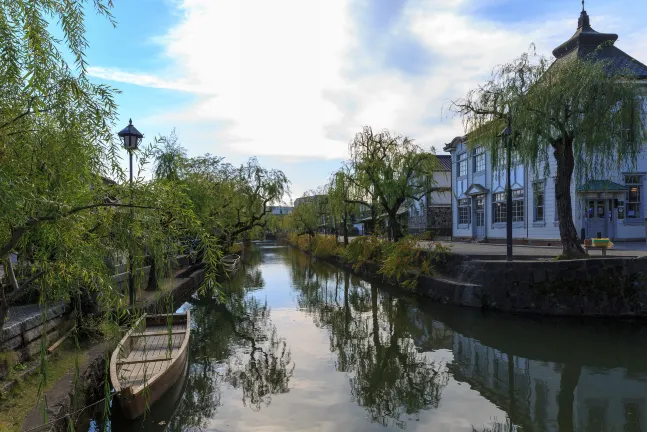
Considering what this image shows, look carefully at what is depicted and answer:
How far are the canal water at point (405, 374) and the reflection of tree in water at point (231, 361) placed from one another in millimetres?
29

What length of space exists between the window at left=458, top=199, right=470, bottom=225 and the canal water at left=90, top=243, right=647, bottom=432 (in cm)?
1809

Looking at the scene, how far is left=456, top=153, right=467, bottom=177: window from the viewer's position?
103 ft

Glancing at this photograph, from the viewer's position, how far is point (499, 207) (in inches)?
1048


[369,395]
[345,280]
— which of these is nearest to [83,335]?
[369,395]

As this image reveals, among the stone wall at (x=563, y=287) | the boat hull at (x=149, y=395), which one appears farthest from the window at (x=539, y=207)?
the boat hull at (x=149, y=395)

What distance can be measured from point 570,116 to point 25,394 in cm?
1308

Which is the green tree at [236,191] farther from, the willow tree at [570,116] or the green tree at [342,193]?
the willow tree at [570,116]

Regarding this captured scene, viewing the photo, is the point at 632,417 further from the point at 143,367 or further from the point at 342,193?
the point at 342,193

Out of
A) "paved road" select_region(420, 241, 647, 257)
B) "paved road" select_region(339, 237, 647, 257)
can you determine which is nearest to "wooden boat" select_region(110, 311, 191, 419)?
"paved road" select_region(339, 237, 647, 257)

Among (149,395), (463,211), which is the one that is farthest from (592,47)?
(149,395)

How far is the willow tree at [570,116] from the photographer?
1214 cm

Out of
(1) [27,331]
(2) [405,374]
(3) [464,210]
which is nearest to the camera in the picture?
(1) [27,331]

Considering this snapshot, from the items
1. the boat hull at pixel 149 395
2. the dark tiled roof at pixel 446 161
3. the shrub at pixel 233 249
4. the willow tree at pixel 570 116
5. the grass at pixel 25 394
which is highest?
the dark tiled roof at pixel 446 161

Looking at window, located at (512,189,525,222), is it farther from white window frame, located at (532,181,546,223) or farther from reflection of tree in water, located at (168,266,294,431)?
reflection of tree in water, located at (168,266,294,431)
